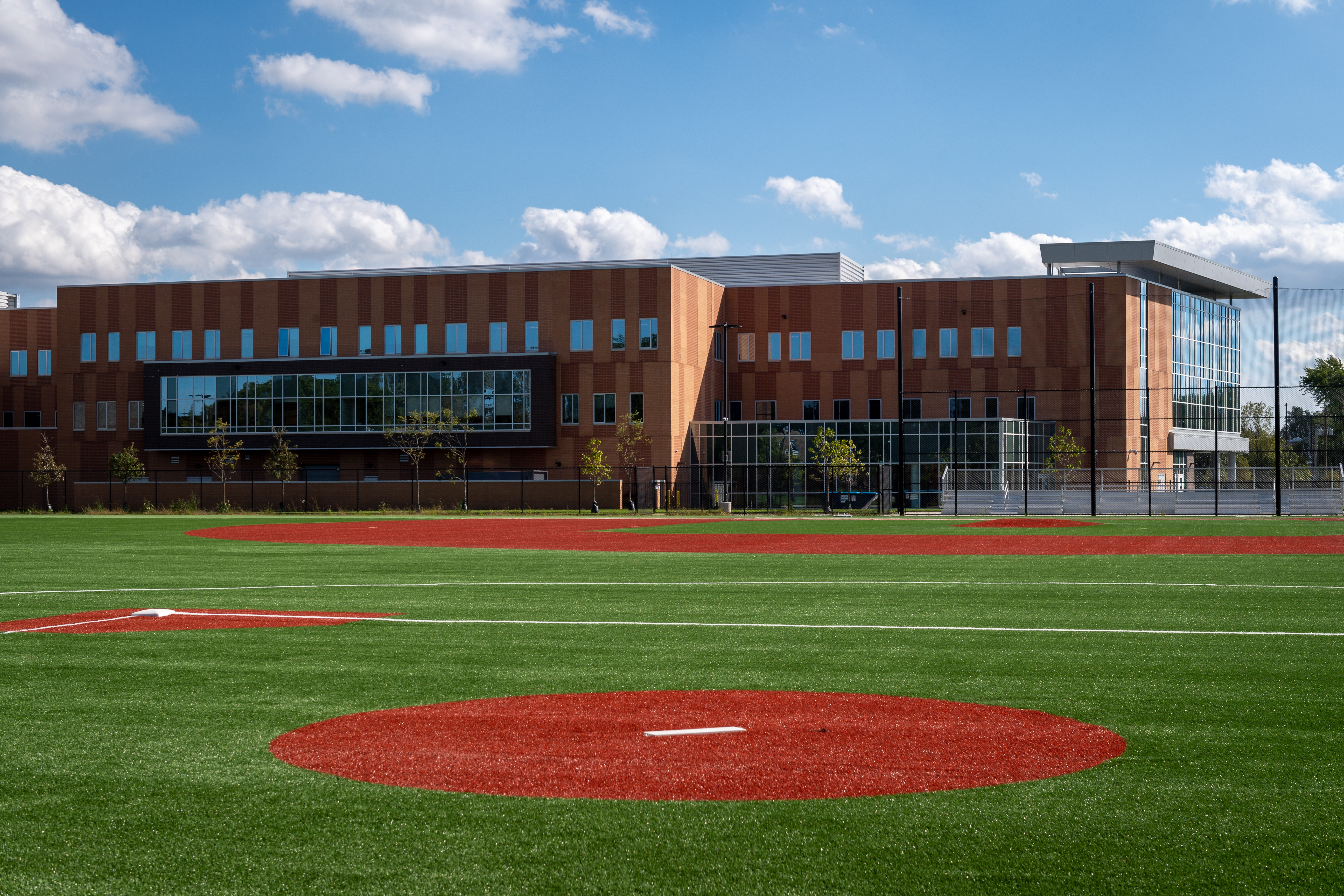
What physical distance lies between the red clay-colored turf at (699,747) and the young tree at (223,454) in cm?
6743

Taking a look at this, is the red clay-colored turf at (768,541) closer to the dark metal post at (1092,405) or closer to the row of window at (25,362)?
the dark metal post at (1092,405)

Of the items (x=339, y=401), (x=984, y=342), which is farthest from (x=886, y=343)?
(x=339, y=401)

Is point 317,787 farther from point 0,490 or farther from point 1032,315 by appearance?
point 0,490

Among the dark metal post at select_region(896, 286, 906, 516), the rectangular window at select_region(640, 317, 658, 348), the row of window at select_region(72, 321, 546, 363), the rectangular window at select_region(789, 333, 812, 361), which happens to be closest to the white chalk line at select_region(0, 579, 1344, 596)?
the dark metal post at select_region(896, 286, 906, 516)

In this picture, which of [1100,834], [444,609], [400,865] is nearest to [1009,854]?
[1100,834]

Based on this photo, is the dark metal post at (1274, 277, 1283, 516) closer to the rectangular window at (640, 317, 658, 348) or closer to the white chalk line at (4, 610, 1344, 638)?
the rectangular window at (640, 317, 658, 348)

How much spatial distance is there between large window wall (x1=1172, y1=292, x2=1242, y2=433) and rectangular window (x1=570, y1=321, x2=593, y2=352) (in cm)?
3601

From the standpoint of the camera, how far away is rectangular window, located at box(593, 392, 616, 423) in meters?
71.9

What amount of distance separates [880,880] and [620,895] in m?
1.09

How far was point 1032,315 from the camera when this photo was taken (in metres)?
73.3

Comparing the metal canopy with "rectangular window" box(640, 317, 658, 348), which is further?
the metal canopy

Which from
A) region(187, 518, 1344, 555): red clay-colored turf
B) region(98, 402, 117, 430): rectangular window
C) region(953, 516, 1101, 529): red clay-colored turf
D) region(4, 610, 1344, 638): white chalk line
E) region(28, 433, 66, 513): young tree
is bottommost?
region(953, 516, 1101, 529): red clay-colored turf

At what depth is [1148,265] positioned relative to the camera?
86.9m

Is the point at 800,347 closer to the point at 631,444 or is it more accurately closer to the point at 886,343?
the point at 886,343
